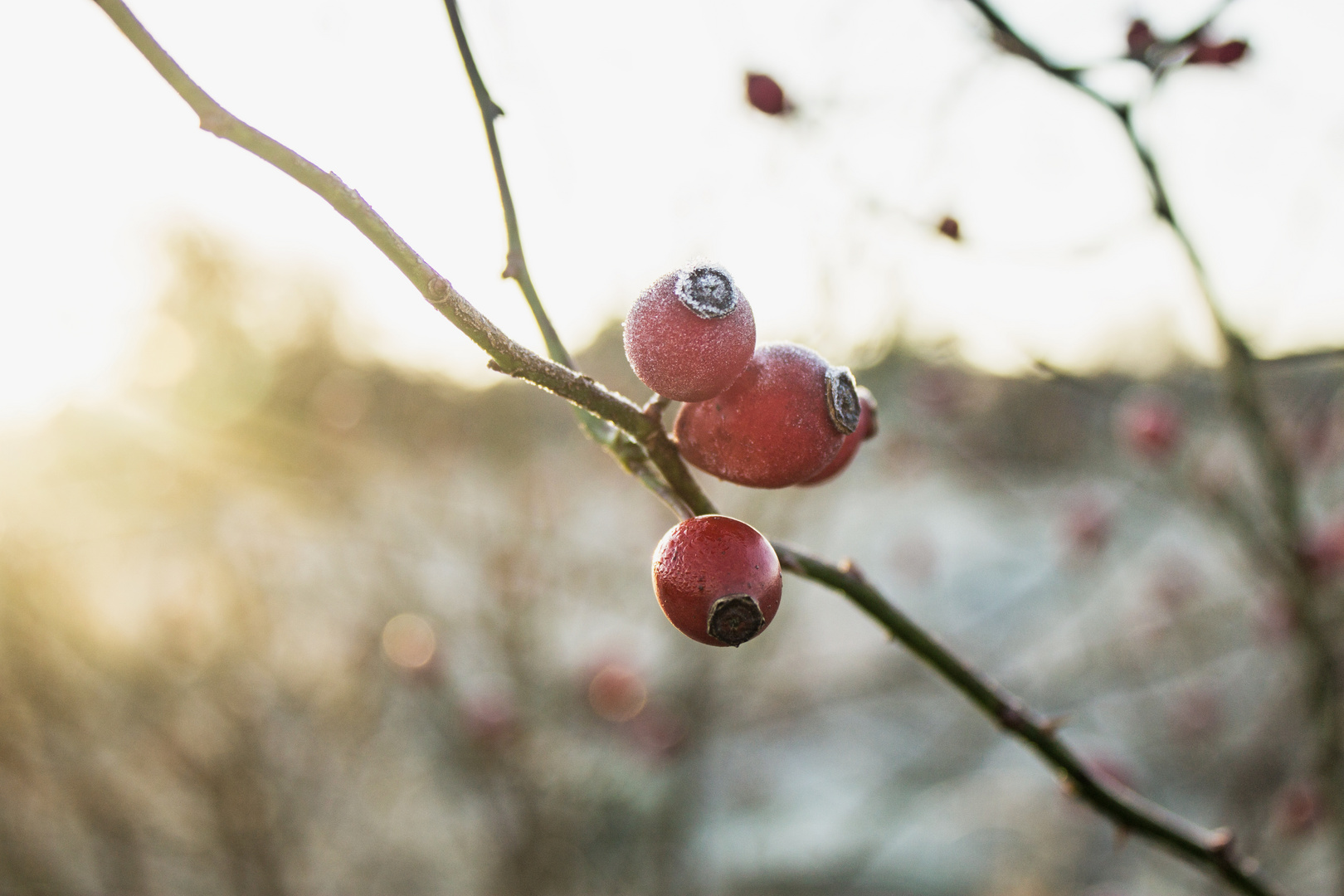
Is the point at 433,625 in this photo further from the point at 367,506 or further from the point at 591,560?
the point at 591,560

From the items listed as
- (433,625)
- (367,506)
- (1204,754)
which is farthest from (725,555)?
(1204,754)

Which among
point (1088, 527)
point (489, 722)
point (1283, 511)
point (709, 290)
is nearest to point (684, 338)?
point (709, 290)

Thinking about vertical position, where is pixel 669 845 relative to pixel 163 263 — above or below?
below

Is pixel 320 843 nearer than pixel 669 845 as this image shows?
No

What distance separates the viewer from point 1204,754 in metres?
5.84

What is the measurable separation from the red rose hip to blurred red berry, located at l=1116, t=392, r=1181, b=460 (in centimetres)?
275

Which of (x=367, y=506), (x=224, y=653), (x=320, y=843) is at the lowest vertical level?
(x=320, y=843)

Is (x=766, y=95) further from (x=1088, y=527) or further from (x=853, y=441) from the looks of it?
(x=1088, y=527)

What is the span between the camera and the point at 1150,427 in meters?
3.41

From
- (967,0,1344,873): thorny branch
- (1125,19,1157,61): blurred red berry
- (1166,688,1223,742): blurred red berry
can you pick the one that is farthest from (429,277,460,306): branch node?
(1166,688,1223,742): blurred red berry

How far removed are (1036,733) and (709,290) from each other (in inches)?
35.2

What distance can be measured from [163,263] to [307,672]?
358 cm

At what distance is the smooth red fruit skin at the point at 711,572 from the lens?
0.91 m

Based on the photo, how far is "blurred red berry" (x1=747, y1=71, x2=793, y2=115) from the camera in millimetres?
2146
